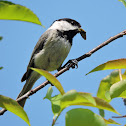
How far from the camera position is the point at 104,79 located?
93 cm

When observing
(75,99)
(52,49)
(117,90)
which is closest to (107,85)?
(117,90)

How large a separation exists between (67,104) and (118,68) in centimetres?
39

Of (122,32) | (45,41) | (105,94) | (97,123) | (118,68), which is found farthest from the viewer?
(45,41)

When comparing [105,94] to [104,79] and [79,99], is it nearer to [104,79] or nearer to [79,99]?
[104,79]

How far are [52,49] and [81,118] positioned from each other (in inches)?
96.4

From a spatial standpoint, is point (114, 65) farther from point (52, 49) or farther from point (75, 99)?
point (52, 49)

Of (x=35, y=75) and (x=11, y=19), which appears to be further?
(x=35, y=75)

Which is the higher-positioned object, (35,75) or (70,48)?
(70,48)

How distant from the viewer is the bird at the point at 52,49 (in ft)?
9.97

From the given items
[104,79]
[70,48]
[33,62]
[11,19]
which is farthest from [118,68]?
[33,62]

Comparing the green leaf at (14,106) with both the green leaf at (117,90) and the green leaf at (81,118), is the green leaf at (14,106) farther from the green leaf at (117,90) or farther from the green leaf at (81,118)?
the green leaf at (117,90)

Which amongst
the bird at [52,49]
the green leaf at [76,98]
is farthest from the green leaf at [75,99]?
the bird at [52,49]

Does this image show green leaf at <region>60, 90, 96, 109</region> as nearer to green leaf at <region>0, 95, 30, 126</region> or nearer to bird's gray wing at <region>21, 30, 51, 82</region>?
green leaf at <region>0, 95, 30, 126</region>

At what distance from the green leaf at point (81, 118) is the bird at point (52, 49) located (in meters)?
2.40
